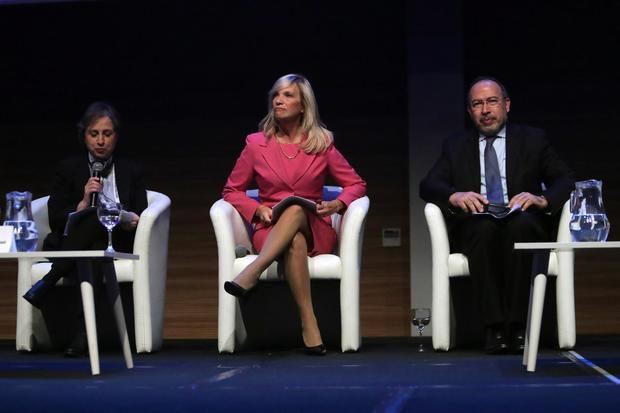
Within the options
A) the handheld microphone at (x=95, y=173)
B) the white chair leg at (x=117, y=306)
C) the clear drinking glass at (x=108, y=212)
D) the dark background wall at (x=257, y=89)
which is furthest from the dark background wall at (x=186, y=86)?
the clear drinking glass at (x=108, y=212)

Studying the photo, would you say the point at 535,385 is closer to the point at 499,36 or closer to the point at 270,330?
the point at 270,330

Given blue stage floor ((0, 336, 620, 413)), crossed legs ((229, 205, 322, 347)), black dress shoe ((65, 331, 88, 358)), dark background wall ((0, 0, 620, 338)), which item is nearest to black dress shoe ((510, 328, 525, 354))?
blue stage floor ((0, 336, 620, 413))

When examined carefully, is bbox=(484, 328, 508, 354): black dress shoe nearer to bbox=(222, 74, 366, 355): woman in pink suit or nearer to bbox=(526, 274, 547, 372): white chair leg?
bbox=(526, 274, 547, 372): white chair leg

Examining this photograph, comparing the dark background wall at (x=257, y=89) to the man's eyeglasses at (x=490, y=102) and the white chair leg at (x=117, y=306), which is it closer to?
the man's eyeglasses at (x=490, y=102)

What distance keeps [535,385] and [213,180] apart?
3795 mm

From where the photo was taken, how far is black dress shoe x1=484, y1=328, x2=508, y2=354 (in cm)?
392

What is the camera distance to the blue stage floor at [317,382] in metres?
2.50

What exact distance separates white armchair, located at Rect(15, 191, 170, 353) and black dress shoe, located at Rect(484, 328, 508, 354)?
4.77ft

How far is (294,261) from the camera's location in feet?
13.3

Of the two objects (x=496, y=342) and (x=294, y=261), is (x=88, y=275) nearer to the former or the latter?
(x=294, y=261)

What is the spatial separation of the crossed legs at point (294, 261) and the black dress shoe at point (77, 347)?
71 centimetres

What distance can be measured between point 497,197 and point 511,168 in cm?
15

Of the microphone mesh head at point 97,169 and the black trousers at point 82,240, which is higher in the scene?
the microphone mesh head at point 97,169

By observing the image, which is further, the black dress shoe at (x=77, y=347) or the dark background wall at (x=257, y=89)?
the dark background wall at (x=257, y=89)
